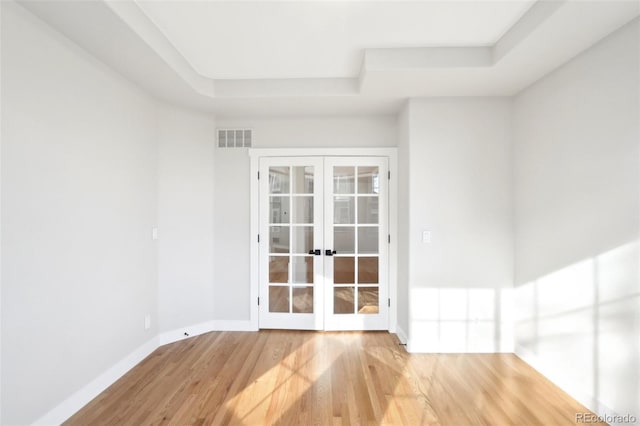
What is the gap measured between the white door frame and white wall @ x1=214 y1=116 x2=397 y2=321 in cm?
7

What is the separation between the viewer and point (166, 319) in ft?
10.6

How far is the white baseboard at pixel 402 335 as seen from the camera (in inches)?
124

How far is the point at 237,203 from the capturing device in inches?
143

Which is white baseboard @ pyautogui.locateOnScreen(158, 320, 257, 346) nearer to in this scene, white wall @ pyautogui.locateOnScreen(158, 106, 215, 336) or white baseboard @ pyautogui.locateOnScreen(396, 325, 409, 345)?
white wall @ pyautogui.locateOnScreen(158, 106, 215, 336)

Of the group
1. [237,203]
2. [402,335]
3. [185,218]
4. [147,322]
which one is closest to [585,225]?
[402,335]

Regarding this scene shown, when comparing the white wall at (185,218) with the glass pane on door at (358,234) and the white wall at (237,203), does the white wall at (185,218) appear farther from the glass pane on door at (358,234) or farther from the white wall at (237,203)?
the glass pane on door at (358,234)

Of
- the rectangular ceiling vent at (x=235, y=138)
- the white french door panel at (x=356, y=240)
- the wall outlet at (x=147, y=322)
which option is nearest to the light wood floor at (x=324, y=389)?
the wall outlet at (x=147, y=322)

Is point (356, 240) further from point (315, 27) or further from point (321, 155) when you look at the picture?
point (315, 27)

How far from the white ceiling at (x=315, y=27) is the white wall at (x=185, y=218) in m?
0.89

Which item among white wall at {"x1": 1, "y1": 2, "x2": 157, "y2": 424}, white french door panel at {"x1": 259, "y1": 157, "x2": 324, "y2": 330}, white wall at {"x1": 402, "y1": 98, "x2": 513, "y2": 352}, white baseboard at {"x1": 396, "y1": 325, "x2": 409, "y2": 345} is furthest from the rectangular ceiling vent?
white baseboard at {"x1": 396, "y1": 325, "x2": 409, "y2": 345}

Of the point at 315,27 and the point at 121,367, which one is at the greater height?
the point at 315,27

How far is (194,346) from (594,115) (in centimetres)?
401

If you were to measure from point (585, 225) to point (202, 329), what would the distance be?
3771 mm

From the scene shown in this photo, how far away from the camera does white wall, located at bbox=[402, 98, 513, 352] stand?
303cm
